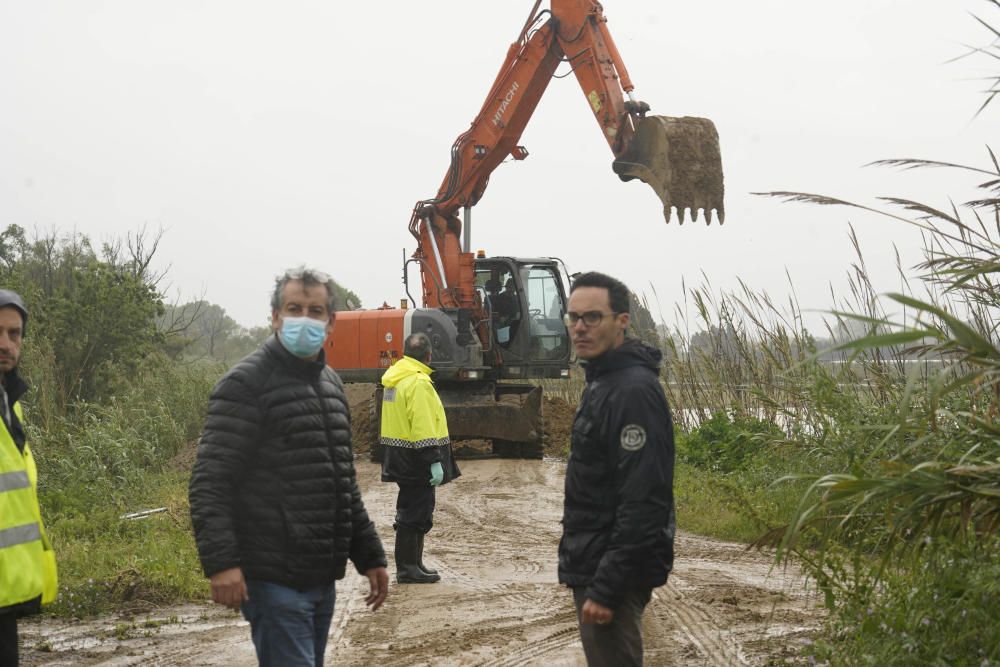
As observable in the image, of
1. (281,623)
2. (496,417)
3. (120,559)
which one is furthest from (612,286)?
(496,417)

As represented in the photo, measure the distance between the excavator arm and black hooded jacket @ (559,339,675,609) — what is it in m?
7.84

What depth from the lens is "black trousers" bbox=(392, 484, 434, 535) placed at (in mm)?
7914

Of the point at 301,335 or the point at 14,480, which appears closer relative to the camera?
the point at 14,480

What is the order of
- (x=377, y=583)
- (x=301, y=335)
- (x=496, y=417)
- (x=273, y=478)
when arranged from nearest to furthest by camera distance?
(x=273, y=478) < (x=301, y=335) < (x=377, y=583) < (x=496, y=417)

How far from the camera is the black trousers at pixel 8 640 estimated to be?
11.6 ft

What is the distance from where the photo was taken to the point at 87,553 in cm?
823

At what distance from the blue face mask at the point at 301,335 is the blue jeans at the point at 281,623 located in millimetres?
820

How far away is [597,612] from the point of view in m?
3.47

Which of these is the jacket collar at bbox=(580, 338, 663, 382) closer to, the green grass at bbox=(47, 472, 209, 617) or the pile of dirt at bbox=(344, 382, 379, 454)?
the green grass at bbox=(47, 472, 209, 617)

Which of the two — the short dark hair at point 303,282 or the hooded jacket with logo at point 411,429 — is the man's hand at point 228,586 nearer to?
the short dark hair at point 303,282

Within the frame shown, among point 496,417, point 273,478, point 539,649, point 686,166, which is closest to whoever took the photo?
point 273,478

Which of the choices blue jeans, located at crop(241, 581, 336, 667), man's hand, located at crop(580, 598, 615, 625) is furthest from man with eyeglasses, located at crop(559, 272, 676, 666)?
blue jeans, located at crop(241, 581, 336, 667)

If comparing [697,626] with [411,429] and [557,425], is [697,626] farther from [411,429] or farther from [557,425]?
[557,425]

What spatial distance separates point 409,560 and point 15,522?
15.3 ft
